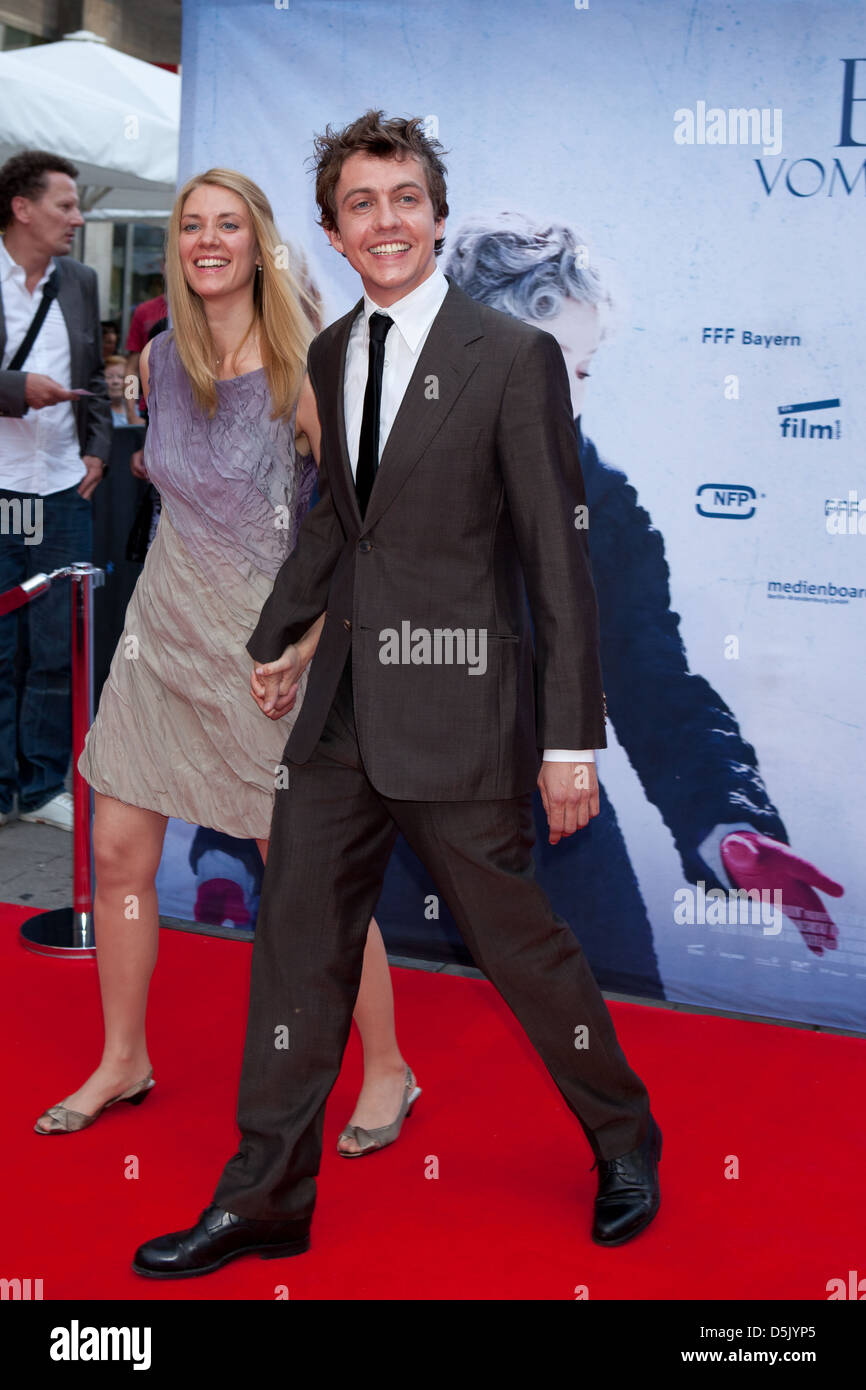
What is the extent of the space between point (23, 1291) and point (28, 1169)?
1.40 ft

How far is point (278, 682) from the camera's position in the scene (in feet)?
9.13

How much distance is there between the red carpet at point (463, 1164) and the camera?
261 centimetres

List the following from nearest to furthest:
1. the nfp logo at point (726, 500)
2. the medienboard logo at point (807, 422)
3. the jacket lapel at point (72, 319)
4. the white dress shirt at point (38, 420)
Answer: the medienboard logo at point (807, 422), the nfp logo at point (726, 500), the white dress shirt at point (38, 420), the jacket lapel at point (72, 319)

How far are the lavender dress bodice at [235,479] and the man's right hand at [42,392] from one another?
6.44 ft

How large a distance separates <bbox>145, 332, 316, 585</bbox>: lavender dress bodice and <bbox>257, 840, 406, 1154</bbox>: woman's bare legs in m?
0.79

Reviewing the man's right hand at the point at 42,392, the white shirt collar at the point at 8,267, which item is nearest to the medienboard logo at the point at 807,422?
the man's right hand at the point at 42,392

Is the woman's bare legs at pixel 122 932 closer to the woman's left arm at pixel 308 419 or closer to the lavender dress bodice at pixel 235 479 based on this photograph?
the lavender dress bodice at pixel 235 479

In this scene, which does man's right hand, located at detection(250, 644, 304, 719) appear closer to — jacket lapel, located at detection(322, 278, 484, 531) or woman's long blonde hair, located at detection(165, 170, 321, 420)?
jacket lapel, located at detection(322, 278, 484, 531)

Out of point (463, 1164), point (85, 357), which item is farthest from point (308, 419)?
point (85, 357)

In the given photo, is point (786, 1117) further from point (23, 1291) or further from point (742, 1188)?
point (23, 1291)

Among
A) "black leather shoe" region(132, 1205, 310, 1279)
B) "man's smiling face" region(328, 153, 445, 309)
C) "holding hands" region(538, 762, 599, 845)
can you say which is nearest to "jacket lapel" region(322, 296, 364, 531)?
"man's smiling face" region(328, 153, 445, 309)

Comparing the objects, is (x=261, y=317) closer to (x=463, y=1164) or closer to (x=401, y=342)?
(x=401, y=342)

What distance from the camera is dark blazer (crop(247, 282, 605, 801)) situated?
2428 mm

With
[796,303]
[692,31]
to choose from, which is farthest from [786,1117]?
[692,31]
